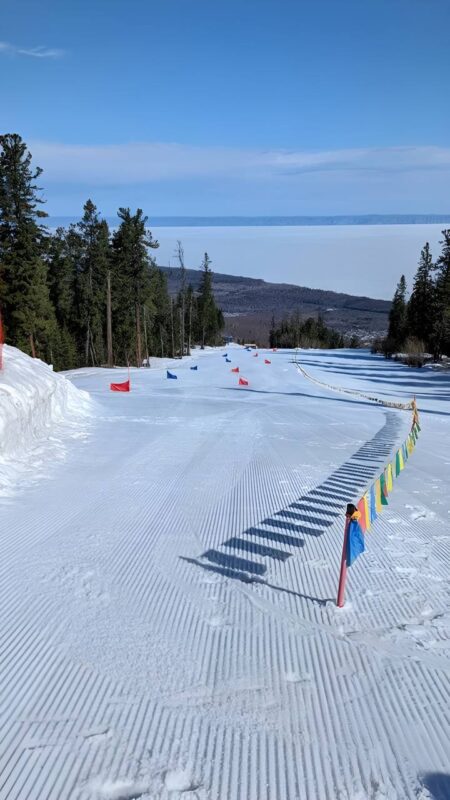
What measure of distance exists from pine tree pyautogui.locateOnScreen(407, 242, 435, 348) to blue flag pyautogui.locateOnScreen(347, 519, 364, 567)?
2654 inches

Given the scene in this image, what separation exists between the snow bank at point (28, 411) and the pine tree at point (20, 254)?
2141 cm

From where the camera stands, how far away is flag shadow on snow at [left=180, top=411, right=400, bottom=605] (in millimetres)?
6301

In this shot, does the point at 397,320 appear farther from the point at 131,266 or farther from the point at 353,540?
the point at 353,540

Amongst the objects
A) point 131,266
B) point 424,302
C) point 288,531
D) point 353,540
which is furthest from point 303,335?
point 353,540

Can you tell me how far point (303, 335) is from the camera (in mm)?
154500

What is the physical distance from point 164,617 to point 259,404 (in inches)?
646

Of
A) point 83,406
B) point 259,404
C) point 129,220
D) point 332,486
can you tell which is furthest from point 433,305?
point 332,486

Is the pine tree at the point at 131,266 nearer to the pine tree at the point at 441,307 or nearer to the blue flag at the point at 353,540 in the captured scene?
the pine tree at the point at 441,307

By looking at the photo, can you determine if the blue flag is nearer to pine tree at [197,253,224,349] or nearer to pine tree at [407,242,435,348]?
pine tree at [407,242,435,348]

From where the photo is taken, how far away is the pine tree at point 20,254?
116 ft

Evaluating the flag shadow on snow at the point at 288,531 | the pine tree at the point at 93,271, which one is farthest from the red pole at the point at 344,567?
the pine tree at the point at 93,271

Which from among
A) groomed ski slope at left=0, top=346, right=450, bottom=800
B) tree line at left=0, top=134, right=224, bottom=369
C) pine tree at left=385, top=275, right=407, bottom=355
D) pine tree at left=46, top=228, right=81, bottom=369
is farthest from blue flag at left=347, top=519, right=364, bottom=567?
pine tree at left=385, top=275, right=407, bottom=355

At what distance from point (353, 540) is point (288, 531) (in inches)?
80.4

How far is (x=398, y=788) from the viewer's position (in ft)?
11.1
